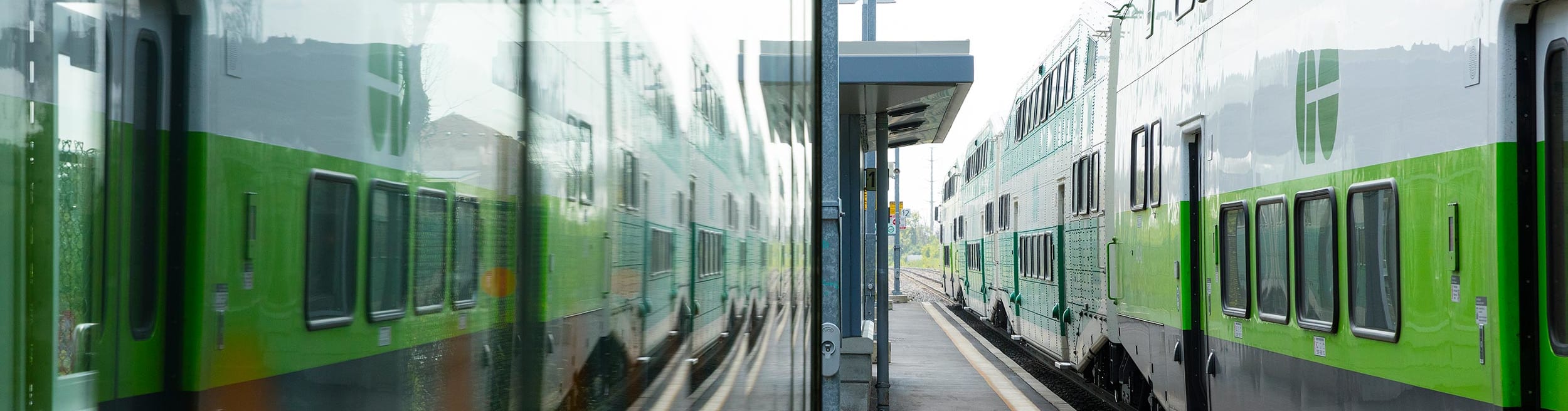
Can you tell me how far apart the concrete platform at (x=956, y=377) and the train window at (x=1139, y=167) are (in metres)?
3.03

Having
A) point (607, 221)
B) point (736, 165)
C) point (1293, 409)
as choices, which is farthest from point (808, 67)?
point (1293, 409)

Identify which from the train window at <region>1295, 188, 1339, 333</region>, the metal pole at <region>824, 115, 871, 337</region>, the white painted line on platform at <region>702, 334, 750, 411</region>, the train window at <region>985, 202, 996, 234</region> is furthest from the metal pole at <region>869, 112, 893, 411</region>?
the train window at <region>985, 202, 996, 234</region>

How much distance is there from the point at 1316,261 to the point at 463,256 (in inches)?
240

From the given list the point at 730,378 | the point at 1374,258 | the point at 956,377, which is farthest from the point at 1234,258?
the point at 956,377

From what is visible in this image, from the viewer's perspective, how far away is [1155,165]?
880 centimetres

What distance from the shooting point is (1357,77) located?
18.0ft

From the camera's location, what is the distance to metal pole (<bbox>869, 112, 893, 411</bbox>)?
35.8 ft

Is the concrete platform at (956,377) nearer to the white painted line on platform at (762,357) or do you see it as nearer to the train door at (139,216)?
the white painted line on platform at (762,357)

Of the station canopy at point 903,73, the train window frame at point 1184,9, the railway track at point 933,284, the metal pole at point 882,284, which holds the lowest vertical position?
the railway track at point 933,284

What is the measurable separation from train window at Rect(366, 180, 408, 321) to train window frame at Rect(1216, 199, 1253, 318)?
6900 millimetres

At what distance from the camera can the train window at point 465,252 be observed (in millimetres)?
666

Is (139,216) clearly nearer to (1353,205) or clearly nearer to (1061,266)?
(1353,205)

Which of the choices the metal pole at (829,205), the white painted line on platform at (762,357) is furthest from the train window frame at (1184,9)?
the white painted line on platform at (762,357)

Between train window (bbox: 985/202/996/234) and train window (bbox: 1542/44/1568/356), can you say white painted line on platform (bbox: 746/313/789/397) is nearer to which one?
train window (bbox: 1542/44/1568/356)
